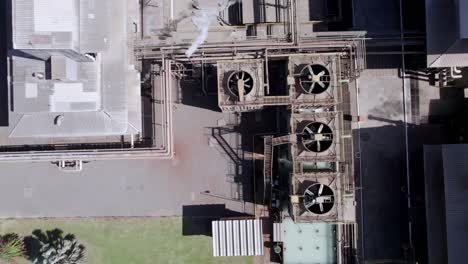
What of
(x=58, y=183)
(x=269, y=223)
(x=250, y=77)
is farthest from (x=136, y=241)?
(x=250, y=77)

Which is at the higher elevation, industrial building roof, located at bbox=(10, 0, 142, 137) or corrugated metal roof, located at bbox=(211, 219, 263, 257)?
industrial building roof, located at bbox=(10, 0, 142, 137)

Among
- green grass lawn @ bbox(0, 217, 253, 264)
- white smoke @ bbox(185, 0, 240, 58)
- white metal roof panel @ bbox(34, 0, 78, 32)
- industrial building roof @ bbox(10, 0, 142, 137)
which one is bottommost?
green grass lawn @ bbox(0, 217, 253, 264)

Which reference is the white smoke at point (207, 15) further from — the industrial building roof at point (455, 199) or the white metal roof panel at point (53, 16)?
the industrial building roof at point (455, 199)

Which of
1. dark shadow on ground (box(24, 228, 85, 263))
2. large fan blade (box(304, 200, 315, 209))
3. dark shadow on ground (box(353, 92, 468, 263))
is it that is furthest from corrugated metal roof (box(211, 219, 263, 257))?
dark shadow on ground (box(24, 228, 85, 263))

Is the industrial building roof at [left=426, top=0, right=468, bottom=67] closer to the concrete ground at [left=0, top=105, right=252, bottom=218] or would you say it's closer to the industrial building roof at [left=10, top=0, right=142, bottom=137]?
the concrete ground at [left=0, top=105, right=252, bottom=218]

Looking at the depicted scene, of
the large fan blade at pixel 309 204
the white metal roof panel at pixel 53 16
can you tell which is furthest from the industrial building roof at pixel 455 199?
the white metal roof panel at pixel 53 16

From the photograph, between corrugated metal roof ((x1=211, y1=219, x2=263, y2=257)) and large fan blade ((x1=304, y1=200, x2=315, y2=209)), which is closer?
large fan blade ((x1=304, y1=200, x2=315, y2=209))

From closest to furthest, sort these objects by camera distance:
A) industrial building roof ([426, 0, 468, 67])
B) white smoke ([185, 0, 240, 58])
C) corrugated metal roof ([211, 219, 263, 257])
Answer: industrial building roof ([426, 0, 468, 67]), corrugated metal roof ([211, 219, 263, 257]), white smoke ([185, 0, 240, 58])

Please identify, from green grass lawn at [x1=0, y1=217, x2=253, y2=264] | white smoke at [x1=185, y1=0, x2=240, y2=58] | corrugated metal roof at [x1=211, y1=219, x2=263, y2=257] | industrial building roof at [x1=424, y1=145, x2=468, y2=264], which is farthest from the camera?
green grass lawn at [x1=0, y1=217, x2=253, y2=264]
